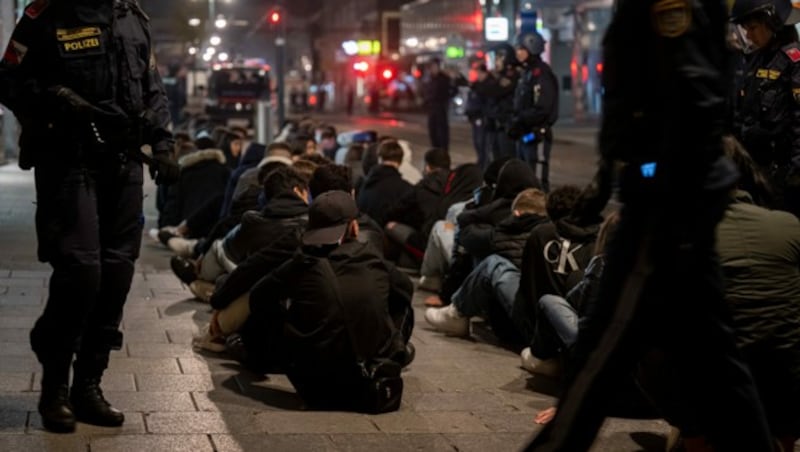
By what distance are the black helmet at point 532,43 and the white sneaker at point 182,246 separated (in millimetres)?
5917

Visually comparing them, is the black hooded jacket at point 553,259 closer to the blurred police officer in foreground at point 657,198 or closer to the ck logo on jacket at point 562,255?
the ck logo on jacket at point 562,255

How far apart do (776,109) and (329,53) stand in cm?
10259

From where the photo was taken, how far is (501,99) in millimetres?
21078

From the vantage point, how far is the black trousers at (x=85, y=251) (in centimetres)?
629

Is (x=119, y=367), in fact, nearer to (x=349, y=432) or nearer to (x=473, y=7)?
(x=349, y=432)

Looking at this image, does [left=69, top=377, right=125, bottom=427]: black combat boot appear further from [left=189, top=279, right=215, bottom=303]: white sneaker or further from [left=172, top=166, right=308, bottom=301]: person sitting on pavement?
[left=189, top=279, right=215, bottom=303]: white sneaker

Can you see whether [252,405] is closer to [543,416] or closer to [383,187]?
[543,416]

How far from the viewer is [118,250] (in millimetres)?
6543

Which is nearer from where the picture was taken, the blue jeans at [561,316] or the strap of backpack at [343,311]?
the strap of backpack at [343,311]

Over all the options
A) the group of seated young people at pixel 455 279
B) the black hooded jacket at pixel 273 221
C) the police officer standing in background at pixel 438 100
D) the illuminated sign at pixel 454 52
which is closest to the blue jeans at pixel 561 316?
the group of seated young people at pixel 455 279

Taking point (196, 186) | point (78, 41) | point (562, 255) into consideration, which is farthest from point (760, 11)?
point (196, 186)

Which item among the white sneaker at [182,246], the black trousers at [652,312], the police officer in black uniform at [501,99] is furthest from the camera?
the police officer in black uniform at [501,99]

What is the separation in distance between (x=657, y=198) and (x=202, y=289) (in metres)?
6.49

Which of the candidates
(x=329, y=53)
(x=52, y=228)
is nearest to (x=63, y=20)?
(x=52, y=228)
